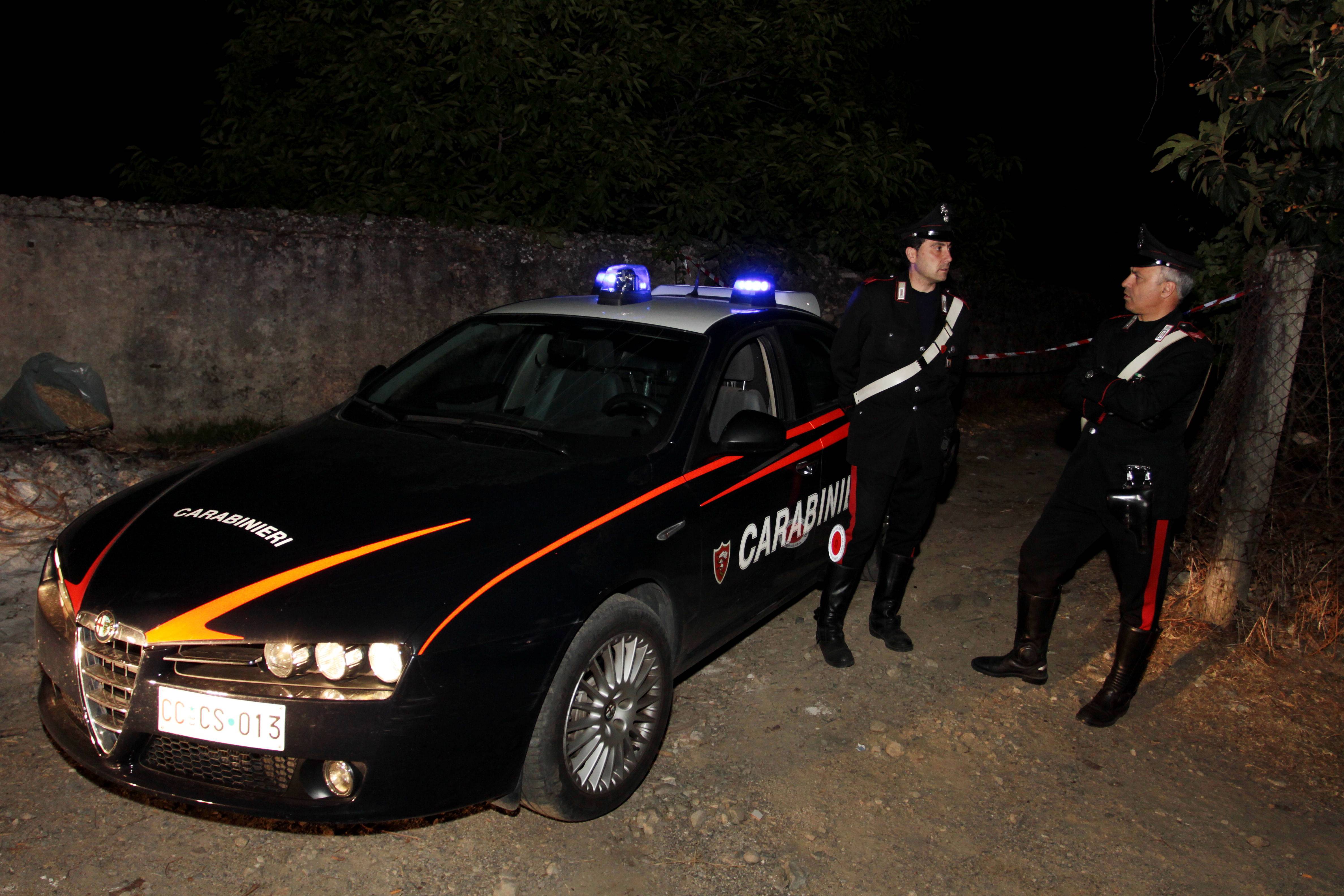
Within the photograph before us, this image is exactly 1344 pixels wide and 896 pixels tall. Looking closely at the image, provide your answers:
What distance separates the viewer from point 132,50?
36.8ft

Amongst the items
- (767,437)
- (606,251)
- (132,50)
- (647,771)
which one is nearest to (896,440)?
(767,437)

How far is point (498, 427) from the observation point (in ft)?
12.2

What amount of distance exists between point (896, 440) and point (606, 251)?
4.93 m

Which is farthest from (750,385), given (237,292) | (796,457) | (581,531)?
(237,292)

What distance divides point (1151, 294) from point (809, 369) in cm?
146

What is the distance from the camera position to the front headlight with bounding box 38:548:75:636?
114 inches

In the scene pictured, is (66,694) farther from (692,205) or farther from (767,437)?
(692,205)

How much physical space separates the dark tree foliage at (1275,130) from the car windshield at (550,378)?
270 centimetres

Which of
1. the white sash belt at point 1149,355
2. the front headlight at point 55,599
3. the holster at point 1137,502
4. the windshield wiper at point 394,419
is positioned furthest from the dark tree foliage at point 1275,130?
the front headlight at point 55,599

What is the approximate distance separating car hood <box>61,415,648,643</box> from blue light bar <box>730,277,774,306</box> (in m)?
1.40

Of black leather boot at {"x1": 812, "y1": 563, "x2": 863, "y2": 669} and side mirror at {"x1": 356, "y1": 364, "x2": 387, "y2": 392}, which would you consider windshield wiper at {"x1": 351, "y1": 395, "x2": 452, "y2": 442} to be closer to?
side mirror at {"x1": 356, "y1": 364, "x2": 387, "y2": 392}

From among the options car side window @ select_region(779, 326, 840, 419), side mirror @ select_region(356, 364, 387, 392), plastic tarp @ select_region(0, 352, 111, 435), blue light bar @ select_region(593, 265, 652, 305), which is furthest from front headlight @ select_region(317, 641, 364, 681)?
plastic tarp @ select_region(0, 352, 111, 435)

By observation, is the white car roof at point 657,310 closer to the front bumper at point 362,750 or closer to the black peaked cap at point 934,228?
the black peaked cap at point 934,228

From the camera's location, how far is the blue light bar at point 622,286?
4352 millimetres
